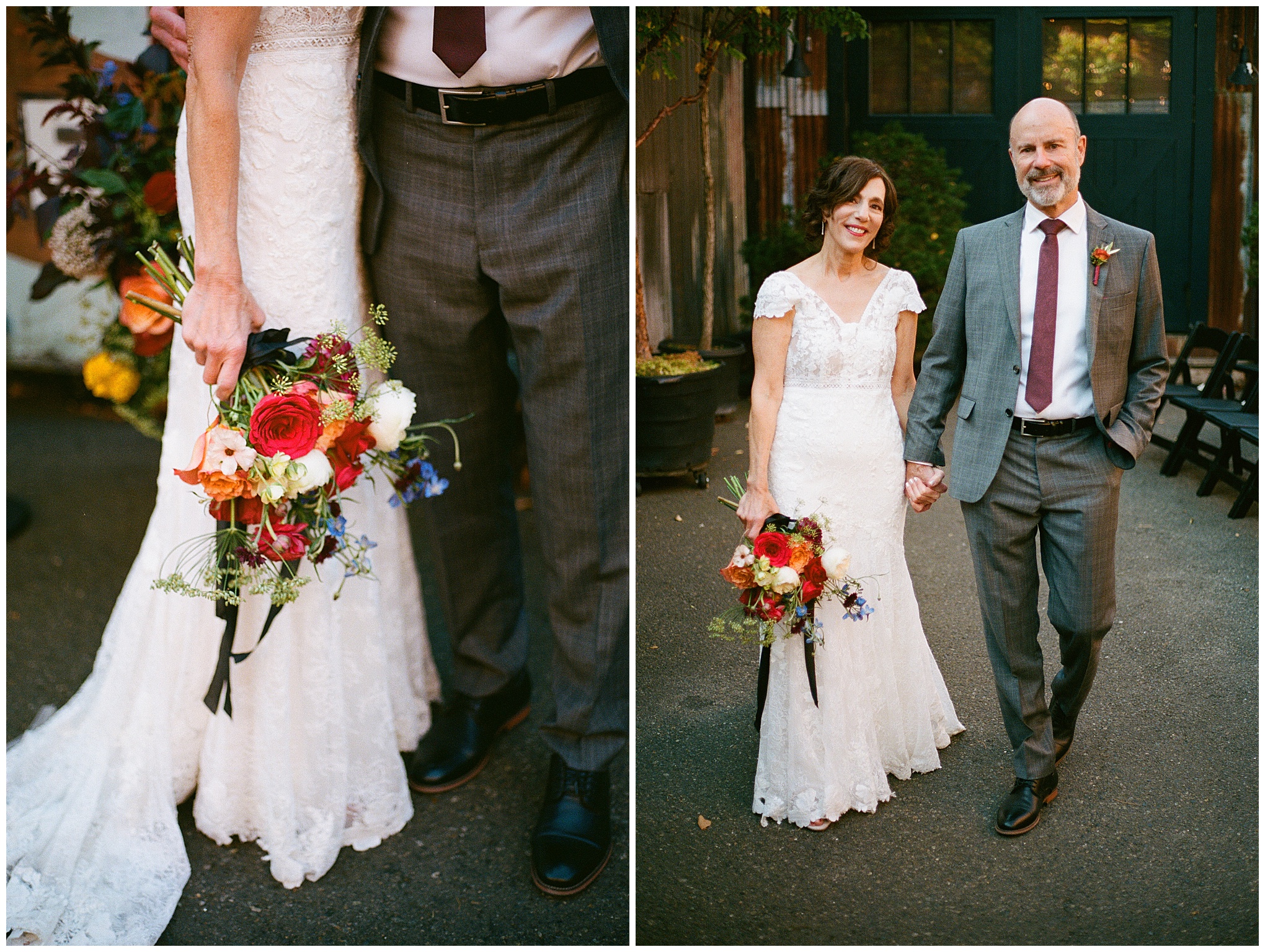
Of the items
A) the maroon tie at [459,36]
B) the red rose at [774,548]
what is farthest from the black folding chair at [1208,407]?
the maroon tie at [459,36]

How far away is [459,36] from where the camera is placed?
1981 mm

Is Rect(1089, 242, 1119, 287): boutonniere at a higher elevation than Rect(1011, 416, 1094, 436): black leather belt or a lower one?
higher

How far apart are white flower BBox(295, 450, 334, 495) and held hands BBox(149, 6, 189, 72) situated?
39.5 inches

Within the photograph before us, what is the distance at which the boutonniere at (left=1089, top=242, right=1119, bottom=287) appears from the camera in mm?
1764

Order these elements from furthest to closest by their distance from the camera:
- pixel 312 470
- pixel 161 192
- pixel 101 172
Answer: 1. pixel 101 172
2. pixel 161 192
3. pixel 312 470

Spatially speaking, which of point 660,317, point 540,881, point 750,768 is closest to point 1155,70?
point 660,317

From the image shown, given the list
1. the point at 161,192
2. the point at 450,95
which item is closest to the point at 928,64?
the point at 450,95

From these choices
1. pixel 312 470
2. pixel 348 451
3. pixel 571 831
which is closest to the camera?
pixel 312 470

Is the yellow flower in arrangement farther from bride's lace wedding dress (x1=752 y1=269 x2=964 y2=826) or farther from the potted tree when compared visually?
bride's lace wedding dress (x1=752 y1=269 x2=964 y2=826)

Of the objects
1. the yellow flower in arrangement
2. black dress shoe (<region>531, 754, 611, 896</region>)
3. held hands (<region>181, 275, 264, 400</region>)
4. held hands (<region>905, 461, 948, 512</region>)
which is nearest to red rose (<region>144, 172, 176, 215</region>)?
the yellow flower in arrangement

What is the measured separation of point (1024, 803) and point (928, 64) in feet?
4.49

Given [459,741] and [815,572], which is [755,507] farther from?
[459,741]

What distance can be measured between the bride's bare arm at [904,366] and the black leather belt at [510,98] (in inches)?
30.4

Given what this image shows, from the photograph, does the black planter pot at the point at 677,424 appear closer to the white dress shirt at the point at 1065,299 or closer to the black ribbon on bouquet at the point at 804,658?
the black ribbon on bouquet at the point at 804,658
